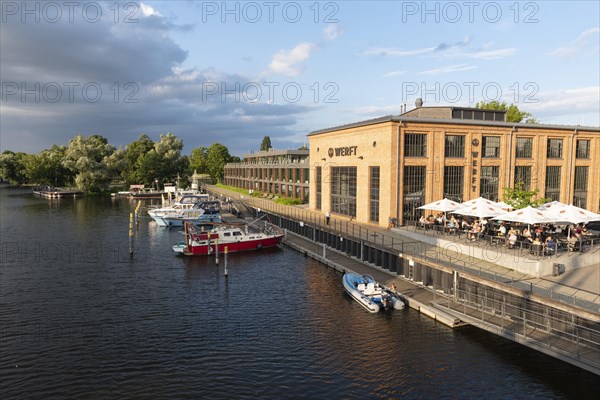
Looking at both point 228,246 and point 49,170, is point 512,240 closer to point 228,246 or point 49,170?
point 228,246

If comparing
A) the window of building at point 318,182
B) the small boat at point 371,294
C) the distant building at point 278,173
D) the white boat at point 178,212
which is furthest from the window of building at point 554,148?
the white boat at point 178,212

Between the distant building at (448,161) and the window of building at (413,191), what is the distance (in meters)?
0.11

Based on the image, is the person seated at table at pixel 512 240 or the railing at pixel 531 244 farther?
the person seated at table at pixel 512 240

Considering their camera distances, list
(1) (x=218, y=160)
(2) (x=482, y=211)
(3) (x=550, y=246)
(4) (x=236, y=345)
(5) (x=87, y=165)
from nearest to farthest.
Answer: (4) (x=236, y=345) → (3) (x=550, y=246) → (2) (x=482, y=211) → (5) (x=87, y=165) → (1) (x=218, y=160)

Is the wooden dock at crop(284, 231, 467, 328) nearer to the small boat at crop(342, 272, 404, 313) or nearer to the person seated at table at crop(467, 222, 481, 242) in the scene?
the small boat at crop(342, 272, 404, 313)

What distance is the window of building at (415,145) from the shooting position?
4516cm

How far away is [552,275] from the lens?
2744 centimetres

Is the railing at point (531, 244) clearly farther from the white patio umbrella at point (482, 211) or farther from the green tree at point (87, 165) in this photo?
the green tree at point (87, 165)

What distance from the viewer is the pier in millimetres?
20969

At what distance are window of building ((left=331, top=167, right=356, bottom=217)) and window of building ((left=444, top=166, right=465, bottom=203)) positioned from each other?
1098cm

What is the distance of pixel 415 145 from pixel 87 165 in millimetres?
114365

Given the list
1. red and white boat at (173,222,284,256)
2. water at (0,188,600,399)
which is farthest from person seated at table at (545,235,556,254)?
red and white boat at (173,222,284,256)

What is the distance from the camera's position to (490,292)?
1016 inches

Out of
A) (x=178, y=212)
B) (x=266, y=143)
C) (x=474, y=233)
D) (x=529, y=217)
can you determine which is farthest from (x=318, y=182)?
(x=266, y=143)
